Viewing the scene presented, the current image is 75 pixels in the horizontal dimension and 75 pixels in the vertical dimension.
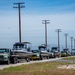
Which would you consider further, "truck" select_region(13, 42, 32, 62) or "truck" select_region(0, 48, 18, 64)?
"truck" select_region(13, 42, 32, 62)

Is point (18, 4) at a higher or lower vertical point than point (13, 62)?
higher

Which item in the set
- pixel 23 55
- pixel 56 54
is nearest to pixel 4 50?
pixel 23 55

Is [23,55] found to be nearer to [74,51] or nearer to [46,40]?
[46,40]

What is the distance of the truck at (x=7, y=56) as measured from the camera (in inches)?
1468

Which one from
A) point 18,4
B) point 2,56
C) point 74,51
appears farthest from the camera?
point 74,51

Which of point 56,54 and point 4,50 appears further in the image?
point 56,54

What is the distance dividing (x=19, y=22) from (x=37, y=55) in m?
9.51

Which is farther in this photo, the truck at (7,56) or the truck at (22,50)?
→ the truck at (22,50)

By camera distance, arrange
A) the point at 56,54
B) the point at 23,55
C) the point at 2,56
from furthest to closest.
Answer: the point at 56,54, the point at 23,55, the point at 2,56

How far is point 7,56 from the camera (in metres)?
37.5

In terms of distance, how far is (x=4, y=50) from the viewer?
3894cm

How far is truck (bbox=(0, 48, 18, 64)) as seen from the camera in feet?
122

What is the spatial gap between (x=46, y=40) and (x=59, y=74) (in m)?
70.7

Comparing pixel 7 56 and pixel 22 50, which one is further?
pixel 22 50
